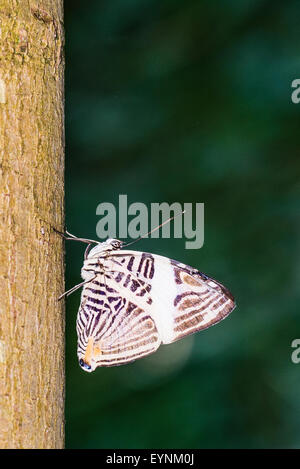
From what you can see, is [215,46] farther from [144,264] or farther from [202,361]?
[144,264]

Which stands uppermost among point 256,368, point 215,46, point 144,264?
point 215,46

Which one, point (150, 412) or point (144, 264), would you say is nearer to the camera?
point (144, 264)

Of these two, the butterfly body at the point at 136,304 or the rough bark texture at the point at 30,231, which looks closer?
the rough bark texture at the point at 30,231

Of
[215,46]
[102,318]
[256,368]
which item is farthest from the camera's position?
[215,46]

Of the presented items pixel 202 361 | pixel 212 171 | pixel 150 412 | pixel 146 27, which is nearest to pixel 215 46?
pixel 146 27

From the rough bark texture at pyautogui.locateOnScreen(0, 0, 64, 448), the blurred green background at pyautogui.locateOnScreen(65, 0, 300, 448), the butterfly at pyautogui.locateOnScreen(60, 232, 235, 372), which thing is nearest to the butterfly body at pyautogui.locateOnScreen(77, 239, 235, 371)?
the butterfly at pyautogui.locateOnScreen(60, 232, 235, 372)

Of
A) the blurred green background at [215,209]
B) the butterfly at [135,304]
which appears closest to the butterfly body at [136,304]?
the butterfly at [135,304]

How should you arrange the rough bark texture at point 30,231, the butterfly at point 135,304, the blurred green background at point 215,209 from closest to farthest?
1. the rough bark texture at point 30,231
2. the butterfly at point 135,304
3. the blurred green background at point 215,209

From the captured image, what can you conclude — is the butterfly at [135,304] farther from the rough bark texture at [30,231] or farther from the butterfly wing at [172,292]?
the rough bark texture at [30,231]
